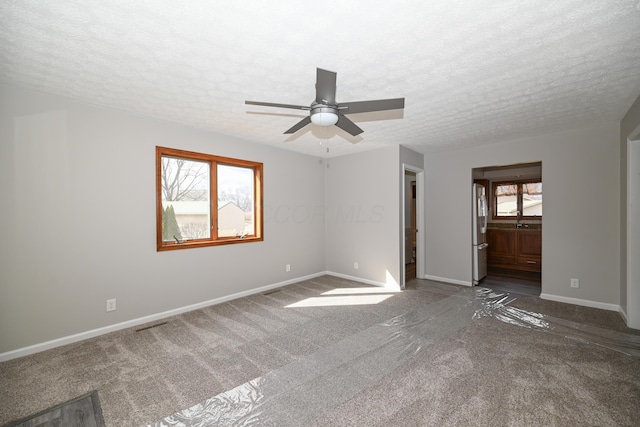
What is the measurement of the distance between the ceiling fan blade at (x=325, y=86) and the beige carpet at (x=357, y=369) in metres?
2.27

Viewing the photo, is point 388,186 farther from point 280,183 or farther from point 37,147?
point 37,147

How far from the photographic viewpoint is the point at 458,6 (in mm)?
1579

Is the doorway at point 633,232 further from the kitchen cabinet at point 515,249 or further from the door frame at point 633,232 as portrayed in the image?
the kitchen cabinet at point 515,249

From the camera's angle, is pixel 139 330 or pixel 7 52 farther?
pixel 139 330

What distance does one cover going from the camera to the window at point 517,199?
638cm

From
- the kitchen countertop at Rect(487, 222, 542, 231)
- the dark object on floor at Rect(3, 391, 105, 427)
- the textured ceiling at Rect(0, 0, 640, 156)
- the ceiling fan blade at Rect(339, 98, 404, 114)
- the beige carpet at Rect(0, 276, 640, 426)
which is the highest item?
the textured ceiling at Rect(0, 0, 640, 156)

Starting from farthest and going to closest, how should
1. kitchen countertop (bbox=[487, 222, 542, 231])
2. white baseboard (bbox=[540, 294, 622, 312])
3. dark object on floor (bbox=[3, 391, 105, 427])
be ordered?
kitchen countertop (bbox=[487, 222, 542, 231]) < white baseboard (bbox=[540, 294, 622, 312]) < dark object on floor (bbox=[3, 391, 105, 427])

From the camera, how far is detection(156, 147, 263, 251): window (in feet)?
12.3

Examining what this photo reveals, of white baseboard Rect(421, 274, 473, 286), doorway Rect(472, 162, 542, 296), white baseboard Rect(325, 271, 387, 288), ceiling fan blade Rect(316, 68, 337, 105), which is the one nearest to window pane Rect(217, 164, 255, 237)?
white baseboard Rect(325, 271, 387, 288)

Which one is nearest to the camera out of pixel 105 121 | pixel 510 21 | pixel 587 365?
pixel 510 21

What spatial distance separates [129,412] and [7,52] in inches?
109

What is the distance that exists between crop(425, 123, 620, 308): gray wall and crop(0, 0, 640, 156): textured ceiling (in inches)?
31.8

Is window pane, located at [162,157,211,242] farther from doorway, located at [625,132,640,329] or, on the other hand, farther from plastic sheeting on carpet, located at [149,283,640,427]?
doorway, located at [625,132,640,329]

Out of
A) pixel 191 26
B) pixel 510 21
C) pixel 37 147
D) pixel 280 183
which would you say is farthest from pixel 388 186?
pixel 37 147
